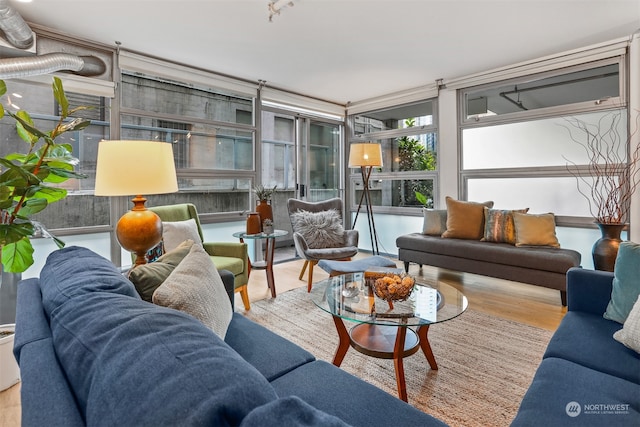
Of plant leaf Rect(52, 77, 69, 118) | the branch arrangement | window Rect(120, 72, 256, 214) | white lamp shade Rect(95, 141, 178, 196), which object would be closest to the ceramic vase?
window Rect(120, 72, 256, 214)

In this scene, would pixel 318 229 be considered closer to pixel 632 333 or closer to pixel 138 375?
pixel 632 333

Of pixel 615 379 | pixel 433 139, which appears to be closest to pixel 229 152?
pixel 433 139

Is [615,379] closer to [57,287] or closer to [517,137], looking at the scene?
[57,287]

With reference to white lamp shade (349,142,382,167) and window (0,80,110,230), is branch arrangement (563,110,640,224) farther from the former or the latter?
window (0,80,110,230)

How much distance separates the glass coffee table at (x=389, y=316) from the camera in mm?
1724

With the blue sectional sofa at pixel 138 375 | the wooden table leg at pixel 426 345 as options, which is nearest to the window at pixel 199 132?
the blue sectional sofa at pixel 138 375

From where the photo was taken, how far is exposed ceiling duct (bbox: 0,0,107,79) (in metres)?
2.41

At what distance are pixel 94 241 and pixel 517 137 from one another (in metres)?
4.89

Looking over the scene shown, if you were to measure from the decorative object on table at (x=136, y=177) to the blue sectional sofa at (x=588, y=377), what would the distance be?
6.33ft

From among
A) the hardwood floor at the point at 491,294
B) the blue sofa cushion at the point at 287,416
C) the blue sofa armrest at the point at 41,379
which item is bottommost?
the hardwood floor at the point at 491,294

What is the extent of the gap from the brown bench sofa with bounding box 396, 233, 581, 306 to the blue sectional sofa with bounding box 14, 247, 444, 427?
2681 mm

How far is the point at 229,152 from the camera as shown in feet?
14.4

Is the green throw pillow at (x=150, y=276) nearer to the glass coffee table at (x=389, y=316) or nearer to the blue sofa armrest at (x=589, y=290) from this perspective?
the glass coffee table at (x=389, y=316)

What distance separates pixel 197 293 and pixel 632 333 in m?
1.73
